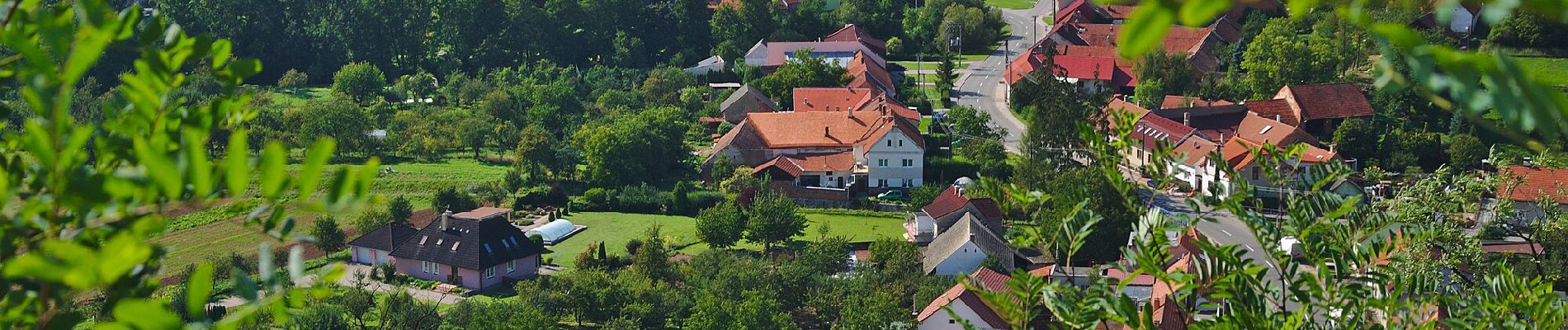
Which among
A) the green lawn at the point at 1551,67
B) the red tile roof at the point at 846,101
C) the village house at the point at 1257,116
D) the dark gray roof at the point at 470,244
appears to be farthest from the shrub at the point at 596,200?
the green lawn at the point at 1551,67

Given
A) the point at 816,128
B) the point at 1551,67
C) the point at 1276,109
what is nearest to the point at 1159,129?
the point at 1276,109

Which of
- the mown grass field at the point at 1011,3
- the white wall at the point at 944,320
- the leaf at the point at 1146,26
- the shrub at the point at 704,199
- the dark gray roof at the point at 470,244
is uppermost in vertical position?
the leaf at the point at 1146,26

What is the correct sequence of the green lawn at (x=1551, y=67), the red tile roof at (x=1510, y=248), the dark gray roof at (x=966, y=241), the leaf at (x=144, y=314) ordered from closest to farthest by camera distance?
the leaf at (x=144, y=314) < the red tile roof at (x=1510, y=248) < the dark gray roof at (x=966, y=241) < the green lawn at (x=1551, y=67)

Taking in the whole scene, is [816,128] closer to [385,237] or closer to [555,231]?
[555,231]

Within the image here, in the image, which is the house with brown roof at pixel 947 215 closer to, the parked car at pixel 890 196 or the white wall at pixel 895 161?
the parked car at pixel 890 196

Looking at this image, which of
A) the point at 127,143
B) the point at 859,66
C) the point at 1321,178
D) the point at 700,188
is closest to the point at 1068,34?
the point at 859,66

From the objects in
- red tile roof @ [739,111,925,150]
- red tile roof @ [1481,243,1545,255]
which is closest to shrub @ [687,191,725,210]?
red tile roof @ [739,111,925,150]
